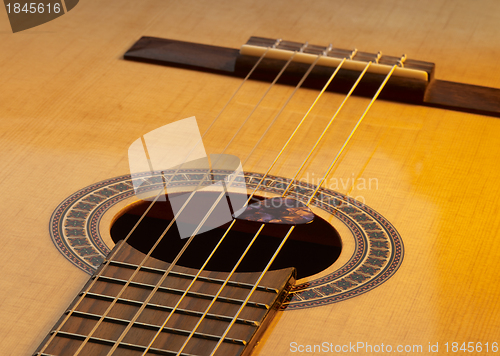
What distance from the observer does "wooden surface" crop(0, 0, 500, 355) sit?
1651mm

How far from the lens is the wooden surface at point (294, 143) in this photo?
165 cm

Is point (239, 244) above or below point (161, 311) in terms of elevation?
below

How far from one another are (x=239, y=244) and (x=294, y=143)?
0.38 metres

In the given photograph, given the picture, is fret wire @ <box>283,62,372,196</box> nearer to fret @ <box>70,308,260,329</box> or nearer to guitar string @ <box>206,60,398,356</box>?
guitar string @ <box>206,60,398,356</box>

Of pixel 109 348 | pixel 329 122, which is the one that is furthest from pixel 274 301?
pixel 329 122

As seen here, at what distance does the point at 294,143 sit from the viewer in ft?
7.72

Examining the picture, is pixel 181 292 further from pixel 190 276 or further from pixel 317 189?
pixel 317 189

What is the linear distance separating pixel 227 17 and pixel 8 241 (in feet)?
5.69

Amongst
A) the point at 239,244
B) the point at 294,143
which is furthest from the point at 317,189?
the point at 239,244

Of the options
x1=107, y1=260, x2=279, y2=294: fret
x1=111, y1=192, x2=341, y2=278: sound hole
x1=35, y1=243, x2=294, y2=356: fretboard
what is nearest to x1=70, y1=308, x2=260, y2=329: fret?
x1=35, y1=243, x2=294, y2=356: fretboard

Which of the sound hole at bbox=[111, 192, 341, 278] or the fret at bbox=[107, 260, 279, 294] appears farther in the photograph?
the sound hole at bbox=[111, 192, 341, 278]

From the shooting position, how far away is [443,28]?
3.18m

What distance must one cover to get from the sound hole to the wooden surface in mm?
183

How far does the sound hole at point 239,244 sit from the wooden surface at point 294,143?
0.60ft
